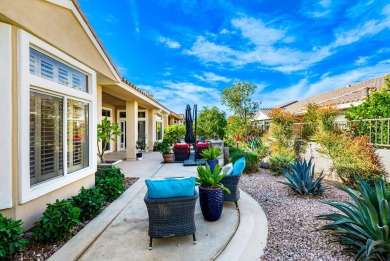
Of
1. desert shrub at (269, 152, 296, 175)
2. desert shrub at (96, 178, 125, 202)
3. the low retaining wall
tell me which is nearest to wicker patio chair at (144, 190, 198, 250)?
desert shrub at (96, 178, 125, 202)

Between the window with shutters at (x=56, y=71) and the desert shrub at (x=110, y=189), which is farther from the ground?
the window with shutters at (x=56, y=71)

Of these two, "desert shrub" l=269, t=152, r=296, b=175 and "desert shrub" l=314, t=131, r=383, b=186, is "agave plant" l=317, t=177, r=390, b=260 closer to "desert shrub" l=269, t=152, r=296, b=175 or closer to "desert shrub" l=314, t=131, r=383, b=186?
"desert shrub" l=314, t=131, r=383, b=186

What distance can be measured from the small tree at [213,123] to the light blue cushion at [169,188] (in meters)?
20.4

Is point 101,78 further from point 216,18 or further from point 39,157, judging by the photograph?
point 216,18

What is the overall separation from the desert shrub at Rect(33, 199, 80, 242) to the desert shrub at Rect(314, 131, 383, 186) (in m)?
8.06

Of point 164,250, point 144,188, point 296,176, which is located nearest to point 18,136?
point 164,250

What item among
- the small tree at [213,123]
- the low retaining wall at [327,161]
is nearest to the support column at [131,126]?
the low retaining wall at [327,161]

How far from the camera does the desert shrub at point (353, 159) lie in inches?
278

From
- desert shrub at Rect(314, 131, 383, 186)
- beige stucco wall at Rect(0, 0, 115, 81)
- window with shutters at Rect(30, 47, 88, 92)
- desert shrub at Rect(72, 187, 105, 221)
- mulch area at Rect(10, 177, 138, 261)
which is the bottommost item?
mulch area at Rect(10, 177, 138, 261)

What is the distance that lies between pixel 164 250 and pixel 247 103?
18.5 metres

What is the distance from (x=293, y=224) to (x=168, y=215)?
8.47ft

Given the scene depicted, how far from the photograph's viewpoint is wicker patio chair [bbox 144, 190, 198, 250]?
3291 millimetres

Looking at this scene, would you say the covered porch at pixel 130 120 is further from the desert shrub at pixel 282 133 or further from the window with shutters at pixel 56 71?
the desert shrub at pixel 282 133

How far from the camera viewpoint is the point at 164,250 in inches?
129
